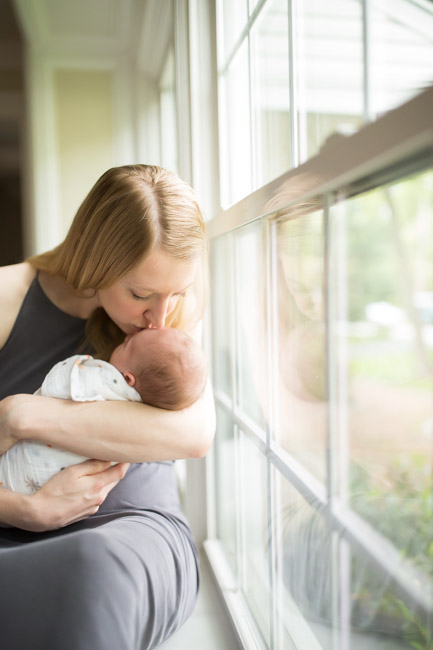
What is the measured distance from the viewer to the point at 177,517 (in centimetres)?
128

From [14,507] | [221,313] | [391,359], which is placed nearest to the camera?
[391,359]

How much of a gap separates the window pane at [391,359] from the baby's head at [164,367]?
0.40 metres

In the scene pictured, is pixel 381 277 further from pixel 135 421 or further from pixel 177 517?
pixel 177 517

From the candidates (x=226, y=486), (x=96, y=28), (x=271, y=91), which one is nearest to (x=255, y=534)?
(x=226, y=486)

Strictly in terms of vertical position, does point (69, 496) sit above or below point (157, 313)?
below

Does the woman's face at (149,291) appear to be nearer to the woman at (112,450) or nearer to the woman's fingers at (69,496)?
the woman at (112,450)

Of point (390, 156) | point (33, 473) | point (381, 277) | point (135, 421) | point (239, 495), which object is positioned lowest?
point (239, 495)

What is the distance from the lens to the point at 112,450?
112 cm

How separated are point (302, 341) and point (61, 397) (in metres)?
0.55

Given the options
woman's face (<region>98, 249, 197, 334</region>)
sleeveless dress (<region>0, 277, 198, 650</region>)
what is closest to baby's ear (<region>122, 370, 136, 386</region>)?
woman's face (<region>98, 249, 197, 334</region>)

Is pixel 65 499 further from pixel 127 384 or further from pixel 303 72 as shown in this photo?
pixel 303 72

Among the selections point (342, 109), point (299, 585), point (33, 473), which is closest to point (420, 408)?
point (342, 109)

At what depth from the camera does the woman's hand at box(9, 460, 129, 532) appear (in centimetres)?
109

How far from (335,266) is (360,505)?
0.34 m
